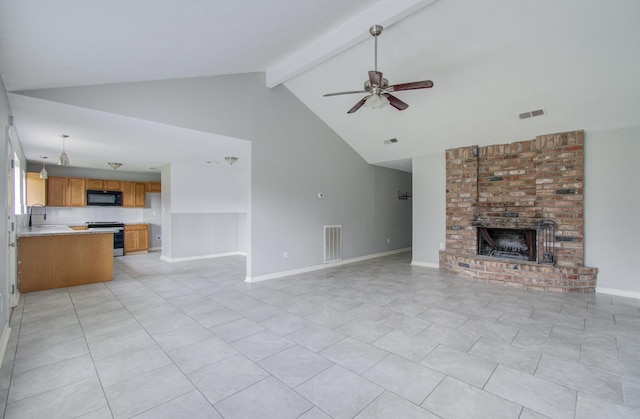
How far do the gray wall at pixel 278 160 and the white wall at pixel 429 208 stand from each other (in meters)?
1.30

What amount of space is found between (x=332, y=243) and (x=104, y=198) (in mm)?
6175

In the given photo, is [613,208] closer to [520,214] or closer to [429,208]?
[520,214]

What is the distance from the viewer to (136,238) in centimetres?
798

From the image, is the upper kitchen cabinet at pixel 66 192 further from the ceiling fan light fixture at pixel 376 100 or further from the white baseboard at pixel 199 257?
the ceiling fan light fixture at pixel 376 100

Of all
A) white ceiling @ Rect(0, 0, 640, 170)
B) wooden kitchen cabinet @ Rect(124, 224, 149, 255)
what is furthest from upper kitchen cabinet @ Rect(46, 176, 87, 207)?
white ceiling @ Rect(0, 0, 640, 170)

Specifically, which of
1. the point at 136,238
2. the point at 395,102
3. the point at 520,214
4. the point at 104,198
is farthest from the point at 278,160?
the point at 104,198

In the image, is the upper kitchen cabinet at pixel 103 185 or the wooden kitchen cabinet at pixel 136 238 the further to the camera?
the wooden kitchen cabinet at pixel 136 238

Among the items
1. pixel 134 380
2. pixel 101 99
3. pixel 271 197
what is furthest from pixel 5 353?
pixel 271 197

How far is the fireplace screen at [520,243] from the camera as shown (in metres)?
4.78

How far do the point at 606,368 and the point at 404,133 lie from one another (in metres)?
4.46

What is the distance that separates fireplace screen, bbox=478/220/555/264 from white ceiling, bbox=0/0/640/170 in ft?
5.42

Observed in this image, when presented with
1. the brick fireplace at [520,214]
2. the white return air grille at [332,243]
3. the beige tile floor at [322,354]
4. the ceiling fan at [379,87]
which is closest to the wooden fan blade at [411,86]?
the ceiling fan at [379,87]

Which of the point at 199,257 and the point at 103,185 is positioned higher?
the point at 103,185

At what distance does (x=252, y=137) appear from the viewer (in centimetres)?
495
